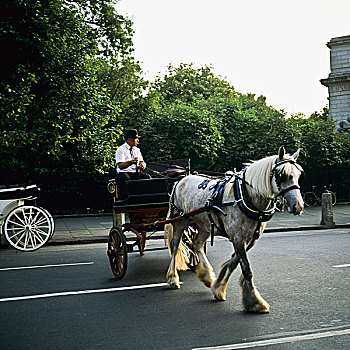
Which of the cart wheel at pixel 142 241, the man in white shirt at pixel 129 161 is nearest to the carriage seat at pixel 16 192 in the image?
the cart wheel at pixel 142 241

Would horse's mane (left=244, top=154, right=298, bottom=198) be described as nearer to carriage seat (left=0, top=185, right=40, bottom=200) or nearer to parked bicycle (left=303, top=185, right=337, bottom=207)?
carriage seat (left=0, top=185, right=40, bottom=200)

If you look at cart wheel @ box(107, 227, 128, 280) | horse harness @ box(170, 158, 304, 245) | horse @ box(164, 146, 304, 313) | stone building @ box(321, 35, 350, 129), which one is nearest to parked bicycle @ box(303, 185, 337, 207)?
stone building @ box(321, 35, 350, 129)

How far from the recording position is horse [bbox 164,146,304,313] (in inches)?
215

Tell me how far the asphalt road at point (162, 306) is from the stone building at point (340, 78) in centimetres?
2965

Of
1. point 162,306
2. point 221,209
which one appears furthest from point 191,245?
point 162,306

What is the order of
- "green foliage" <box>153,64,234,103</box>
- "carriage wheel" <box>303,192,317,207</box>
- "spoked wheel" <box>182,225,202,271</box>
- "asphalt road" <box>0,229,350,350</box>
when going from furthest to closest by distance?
"green foliage" <box>153,64,234,103</box>
"carriage wheel" <box>303,192,317,207</box>
"spoked wheel" <box>182,225,202,271</box>
"asphalt road" <box>0,229,350,350</box>

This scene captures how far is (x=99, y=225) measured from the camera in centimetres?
1578

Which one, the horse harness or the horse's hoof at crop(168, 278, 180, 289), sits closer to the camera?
the horse harness

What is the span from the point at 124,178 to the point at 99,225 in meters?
7.95

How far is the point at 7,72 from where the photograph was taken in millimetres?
12352

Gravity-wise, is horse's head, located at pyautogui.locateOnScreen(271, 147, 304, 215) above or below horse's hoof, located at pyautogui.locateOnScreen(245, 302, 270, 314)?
above

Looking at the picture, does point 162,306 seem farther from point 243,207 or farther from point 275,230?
point 275,230

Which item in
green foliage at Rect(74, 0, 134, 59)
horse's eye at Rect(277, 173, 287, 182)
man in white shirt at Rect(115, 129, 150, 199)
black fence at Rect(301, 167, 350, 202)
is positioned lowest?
black fence at Rect(301, 167, 350, 202)

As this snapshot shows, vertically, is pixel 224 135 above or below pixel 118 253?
above
